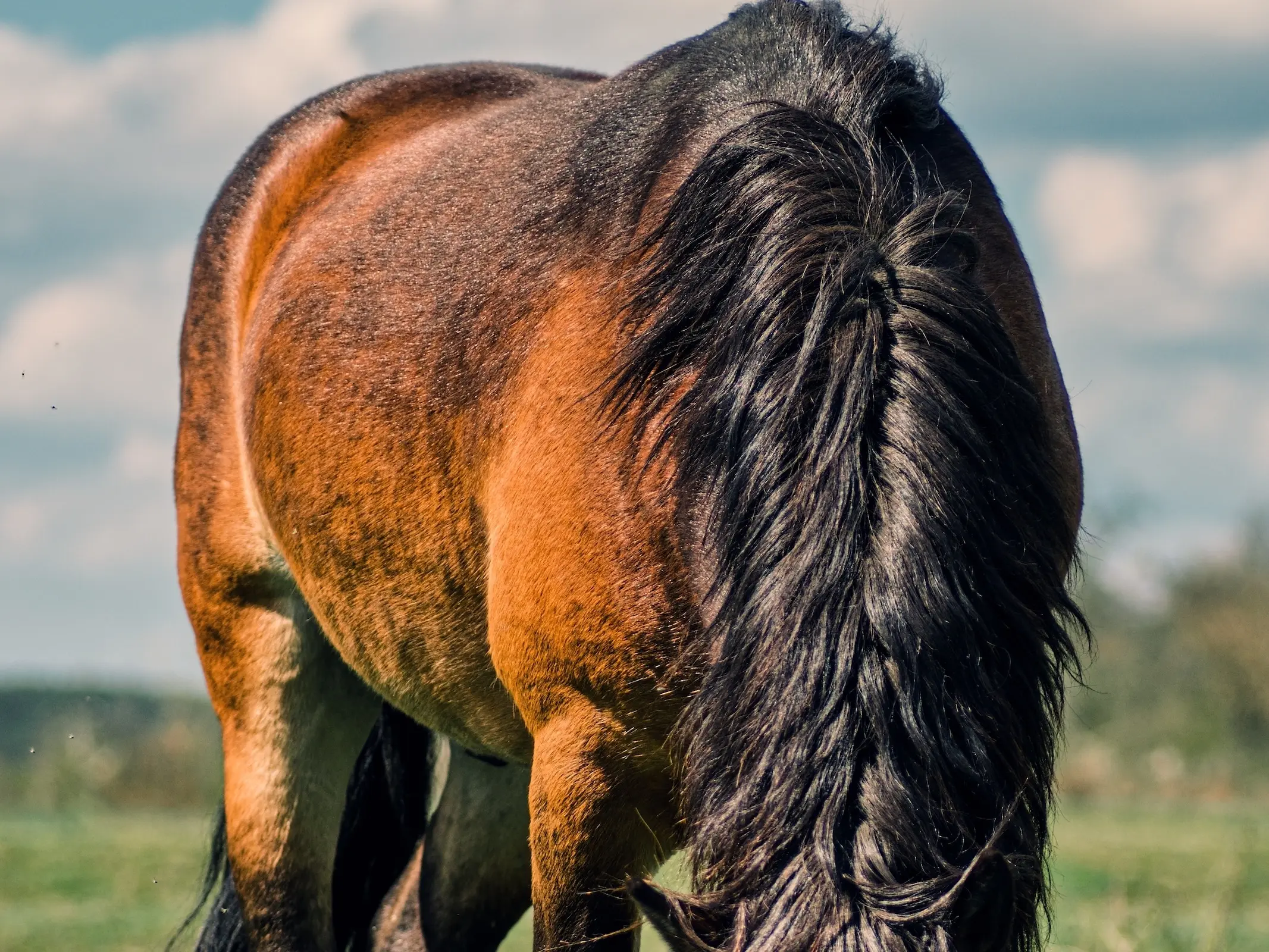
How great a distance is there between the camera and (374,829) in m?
4.63

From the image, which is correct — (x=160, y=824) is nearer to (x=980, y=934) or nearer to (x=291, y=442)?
(x=291, y=442)

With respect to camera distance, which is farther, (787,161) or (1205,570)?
(1205,570)

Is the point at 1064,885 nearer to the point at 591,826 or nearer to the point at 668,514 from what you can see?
the point at 591,826

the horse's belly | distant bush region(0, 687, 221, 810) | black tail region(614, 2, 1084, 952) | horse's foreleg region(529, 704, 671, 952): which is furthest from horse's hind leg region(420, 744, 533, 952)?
distant bush region(0, 687, 221, 810)

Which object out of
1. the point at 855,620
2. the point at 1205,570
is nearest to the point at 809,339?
the point at 855,620

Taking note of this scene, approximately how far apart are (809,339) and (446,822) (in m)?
2.46

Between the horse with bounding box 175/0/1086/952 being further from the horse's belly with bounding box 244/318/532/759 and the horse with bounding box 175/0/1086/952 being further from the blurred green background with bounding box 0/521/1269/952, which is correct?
the blurred green background with bounding box 0/521/1269/952

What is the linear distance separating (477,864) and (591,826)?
1.64m

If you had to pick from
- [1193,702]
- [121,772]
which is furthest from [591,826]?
[1193,702]

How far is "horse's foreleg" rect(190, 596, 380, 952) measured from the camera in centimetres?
415

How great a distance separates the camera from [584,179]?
3.15 m

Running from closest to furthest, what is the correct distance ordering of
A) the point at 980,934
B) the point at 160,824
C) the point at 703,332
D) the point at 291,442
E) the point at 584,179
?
the point at 980,934, the point at 703,332, the point at 584,179, the point at 291,442, the point at 160,824

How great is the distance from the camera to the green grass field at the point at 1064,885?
6309 mm

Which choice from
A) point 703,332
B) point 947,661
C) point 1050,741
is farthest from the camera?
point 703,332
